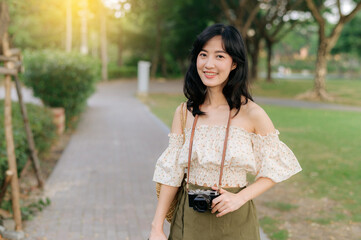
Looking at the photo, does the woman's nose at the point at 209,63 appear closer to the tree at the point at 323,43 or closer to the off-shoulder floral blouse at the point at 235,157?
the off-shoulder floral blouse at the point at 235,157

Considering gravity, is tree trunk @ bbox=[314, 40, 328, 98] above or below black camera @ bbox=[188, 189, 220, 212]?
below

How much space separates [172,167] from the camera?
2.20m

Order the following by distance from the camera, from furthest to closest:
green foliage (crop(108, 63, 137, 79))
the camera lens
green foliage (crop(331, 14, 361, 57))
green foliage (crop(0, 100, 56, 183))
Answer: green foliage (crop(331, 14, 361, 57)), green foliage (crop(108, 63, 137, 79)), green foliage (crop(0, 100, 56, 183)), the camera lens

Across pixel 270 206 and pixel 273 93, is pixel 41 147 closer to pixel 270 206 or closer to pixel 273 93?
pixel 270 206

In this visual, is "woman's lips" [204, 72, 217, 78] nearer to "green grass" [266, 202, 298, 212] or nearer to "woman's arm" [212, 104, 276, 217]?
"woman's arm" [212, 104, 276, 217]

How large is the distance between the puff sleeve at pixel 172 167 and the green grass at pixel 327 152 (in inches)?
148

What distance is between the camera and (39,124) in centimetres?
788

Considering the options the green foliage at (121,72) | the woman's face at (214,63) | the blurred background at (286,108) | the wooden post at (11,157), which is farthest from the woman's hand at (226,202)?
the green foliage at (121,72)

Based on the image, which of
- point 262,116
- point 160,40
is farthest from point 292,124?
point 160,40

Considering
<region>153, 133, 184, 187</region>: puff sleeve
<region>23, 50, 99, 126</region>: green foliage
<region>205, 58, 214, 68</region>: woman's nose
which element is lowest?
<region>23, 50, 99, 126</region>: green foliage

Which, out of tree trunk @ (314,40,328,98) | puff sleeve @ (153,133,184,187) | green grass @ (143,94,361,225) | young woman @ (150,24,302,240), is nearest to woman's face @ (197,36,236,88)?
young woman @ (150,24,302,240)

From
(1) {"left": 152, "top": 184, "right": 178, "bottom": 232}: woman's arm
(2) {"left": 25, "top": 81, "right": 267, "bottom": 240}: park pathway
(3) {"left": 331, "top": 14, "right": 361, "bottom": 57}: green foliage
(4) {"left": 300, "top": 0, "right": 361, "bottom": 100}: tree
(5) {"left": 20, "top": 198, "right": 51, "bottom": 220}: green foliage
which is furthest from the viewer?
(3) {"left": 331, "top": 14, "right": 361, "bottom": 57}: green foliage

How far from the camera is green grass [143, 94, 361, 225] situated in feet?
21.1

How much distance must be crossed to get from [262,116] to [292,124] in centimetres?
1235
